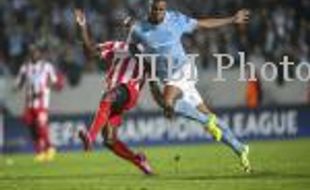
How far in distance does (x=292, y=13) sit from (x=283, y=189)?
15.6m

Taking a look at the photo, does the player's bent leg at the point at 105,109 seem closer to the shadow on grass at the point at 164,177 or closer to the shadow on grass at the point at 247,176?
the shadow on grass at the point at 164,177

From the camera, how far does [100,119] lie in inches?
701

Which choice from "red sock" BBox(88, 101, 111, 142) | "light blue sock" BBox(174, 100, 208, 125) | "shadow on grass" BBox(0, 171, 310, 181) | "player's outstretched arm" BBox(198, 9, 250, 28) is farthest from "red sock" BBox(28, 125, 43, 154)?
"player's outstretched arm" BBox(198, 9, 250, 28)

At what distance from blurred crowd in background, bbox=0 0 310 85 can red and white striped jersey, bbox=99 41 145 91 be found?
10.3 m

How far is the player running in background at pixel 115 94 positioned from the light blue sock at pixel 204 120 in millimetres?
958

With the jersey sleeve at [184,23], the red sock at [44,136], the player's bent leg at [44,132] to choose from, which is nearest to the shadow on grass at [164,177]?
the jersey sleeve at [184,23]

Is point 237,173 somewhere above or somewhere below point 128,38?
below

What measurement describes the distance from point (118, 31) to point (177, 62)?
1155 centimetres

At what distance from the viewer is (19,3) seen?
32.1 m

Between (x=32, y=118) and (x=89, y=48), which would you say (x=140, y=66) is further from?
(x=32, y=118)

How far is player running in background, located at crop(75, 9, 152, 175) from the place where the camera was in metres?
17.9

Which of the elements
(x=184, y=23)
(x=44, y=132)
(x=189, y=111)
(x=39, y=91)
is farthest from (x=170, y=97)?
(x=39, y=91)

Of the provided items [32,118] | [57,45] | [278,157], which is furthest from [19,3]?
[278,157]

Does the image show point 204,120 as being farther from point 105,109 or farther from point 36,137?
point 36,137
